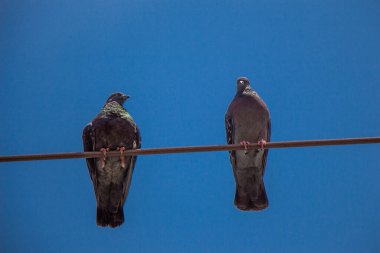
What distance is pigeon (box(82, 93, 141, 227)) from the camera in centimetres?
823

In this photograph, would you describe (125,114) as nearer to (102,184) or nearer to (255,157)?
(102,184)

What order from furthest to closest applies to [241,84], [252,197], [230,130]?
1. [241,84]
2. [230,130]
3. [252,197]

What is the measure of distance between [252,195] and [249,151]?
751mm

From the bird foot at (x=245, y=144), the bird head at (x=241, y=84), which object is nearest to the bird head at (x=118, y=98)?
the bird head at (x=241, y=84)

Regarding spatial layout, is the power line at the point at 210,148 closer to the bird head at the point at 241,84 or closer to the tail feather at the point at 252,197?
the tail feather at the point at 252,197

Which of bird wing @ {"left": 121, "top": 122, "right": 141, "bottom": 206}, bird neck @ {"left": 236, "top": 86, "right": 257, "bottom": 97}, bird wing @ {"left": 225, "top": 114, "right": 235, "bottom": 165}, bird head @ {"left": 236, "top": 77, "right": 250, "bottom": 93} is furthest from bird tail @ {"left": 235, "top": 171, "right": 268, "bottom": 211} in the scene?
bird wing @ {"left": 121, "top": 122, "right": 141, "bottom": 206}

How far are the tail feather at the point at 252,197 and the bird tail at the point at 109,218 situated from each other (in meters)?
1.97

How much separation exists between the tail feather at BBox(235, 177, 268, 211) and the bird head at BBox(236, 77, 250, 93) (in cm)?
171

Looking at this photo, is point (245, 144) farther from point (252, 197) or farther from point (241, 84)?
point (241, 84)

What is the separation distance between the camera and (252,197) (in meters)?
8.34

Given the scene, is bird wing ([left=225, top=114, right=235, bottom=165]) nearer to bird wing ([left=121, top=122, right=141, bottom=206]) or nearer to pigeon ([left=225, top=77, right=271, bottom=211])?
pigeon ([left=225, top=77, right=271, bottom=211])

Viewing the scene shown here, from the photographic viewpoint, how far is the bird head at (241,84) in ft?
29.5

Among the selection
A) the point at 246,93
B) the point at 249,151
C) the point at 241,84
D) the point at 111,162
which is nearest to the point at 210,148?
the point at 249,151

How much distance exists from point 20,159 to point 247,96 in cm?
447
